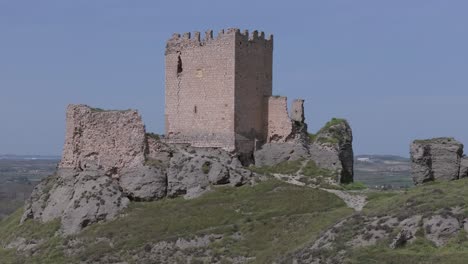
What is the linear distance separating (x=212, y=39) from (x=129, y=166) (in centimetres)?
844

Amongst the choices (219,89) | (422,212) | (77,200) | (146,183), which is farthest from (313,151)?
(422,212)

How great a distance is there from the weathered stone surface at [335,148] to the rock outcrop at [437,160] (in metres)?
5.81

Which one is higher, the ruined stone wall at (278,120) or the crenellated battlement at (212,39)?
the crenellated battlement at (212,39)

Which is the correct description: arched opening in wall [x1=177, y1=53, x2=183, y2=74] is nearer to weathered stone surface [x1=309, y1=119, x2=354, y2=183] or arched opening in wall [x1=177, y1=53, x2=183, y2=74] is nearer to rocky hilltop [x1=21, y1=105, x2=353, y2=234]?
rocky hilltop [x1=21, y1=105, x2=353, y2=234]

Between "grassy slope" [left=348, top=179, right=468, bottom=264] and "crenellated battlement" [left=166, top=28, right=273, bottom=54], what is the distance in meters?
13.2

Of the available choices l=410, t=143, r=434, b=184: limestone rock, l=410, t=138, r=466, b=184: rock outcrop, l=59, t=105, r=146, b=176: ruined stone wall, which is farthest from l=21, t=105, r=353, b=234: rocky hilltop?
l=410, t=138, r=466, b=184: rock outcrop

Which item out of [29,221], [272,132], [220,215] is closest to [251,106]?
[272,132]

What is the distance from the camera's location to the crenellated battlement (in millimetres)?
45213

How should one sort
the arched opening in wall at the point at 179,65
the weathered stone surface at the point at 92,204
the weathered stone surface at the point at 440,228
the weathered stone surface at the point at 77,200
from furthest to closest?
the arched opening in wall at the point at 179,65 < the weathered stone surface at the point at 77,200 < the weathered stone surface at the point at 92,204 < the weathered stone surface at the point at 440,228

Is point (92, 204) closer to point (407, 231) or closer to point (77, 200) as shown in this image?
point (77, 200)

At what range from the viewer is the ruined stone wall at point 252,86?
45188 millimetres

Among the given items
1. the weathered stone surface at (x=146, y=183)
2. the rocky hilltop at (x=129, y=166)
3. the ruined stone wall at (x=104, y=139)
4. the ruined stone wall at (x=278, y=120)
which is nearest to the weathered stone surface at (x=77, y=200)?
the rocky hilltop at (x=129, y=166)

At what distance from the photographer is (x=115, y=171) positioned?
43.8 metres

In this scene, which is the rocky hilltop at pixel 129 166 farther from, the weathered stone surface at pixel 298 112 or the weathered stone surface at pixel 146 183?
the weathered stone surface at pixel 298 112
